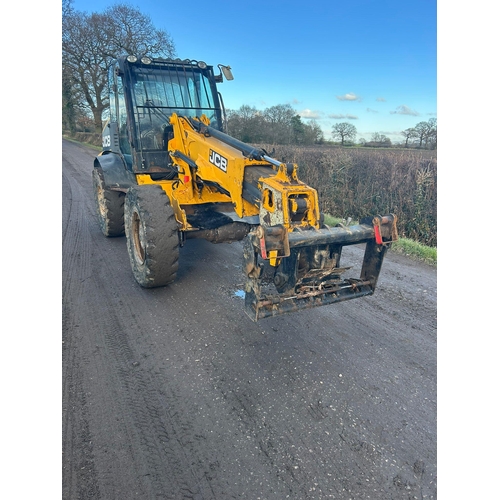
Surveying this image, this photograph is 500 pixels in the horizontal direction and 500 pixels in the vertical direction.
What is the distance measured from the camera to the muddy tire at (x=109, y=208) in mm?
6633

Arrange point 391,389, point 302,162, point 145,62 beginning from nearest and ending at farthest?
point 391,389, point 145,62, point 302,162

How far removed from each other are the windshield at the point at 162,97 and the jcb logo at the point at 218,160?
5.11 feet

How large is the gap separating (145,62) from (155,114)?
703mm

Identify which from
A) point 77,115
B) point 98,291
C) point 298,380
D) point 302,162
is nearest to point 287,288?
point 298,380

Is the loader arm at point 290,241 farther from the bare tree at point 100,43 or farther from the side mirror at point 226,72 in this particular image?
the bare tree at point 100,43

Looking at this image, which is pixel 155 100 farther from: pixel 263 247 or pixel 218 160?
pixel 263 247

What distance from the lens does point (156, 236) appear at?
456cm

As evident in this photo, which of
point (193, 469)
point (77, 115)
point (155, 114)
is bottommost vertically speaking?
point (193, 469)

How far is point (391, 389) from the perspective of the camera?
3.17 metres

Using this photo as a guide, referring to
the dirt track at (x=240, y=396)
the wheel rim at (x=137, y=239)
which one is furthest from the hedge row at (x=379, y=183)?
the dirt track at (x=240, y=396)

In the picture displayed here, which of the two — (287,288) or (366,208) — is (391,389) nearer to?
(287,288)

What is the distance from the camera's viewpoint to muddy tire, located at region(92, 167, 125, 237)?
6633 mm

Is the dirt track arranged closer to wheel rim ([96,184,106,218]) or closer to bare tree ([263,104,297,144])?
wheel rim ([96,184,106,218])

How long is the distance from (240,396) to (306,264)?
49.0 inches
